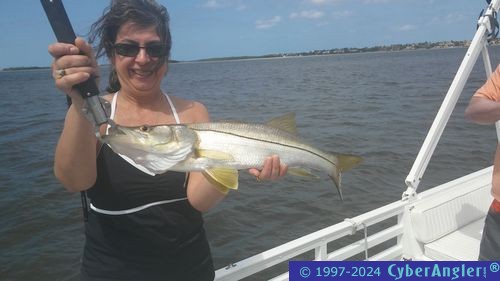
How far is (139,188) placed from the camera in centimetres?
253

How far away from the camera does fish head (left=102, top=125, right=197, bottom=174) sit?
7.53 ft

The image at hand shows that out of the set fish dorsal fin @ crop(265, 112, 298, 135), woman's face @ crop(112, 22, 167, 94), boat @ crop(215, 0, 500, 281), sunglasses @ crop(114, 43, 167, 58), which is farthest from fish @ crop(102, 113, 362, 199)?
boat @ crop(215, 0, 500, 281)

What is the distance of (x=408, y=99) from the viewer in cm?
2666

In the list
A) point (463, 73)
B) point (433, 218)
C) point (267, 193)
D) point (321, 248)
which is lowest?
point (267, 193)

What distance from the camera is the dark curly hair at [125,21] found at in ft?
8.37

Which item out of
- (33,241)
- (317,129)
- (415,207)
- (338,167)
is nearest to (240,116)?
Result: (317,129)

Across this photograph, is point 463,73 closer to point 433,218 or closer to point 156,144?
point 433,218

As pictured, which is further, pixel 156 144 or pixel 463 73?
pixel 463 73

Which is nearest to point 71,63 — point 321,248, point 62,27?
point 62,27

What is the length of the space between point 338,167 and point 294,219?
681 cm

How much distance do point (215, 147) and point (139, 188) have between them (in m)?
0.56

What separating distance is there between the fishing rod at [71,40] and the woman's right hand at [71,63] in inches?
2.5

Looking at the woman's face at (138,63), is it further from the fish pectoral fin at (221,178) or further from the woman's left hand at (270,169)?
the woman's left hand at (270,169)

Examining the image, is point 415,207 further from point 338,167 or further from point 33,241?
point 33,241
